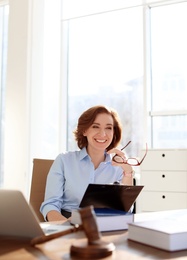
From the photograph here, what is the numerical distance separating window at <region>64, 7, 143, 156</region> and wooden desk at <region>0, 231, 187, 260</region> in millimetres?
3624

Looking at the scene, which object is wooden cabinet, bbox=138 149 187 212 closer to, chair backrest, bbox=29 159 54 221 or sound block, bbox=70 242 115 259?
chair backrest, bbox=29 159 54 221

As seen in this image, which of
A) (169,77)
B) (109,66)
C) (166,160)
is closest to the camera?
(166,160)

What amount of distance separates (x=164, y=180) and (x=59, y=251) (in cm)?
287

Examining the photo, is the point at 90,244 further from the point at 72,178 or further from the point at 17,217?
the point at 72,178

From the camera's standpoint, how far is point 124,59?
15.6ft

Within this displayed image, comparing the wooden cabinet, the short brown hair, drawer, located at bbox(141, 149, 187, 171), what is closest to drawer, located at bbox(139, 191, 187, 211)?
the wooden cabinet

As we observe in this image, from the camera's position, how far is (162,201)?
11.8 ft

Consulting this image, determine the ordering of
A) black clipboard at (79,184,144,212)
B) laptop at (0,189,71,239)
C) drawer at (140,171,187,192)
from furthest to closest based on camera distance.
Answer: drawer at (140,171,187,192) → black clipboard at (79,184,144,212) → laptop at (0,189,71,239)

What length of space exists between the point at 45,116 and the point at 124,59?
135 cm

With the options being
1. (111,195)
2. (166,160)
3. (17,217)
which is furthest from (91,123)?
(166,160)

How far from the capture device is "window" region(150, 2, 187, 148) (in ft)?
14.1

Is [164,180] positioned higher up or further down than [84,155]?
further down

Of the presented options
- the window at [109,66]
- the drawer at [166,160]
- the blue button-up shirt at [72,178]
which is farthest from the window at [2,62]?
the blue button-up shirt at [72,178]

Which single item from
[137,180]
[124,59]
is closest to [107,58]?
[124,59]
